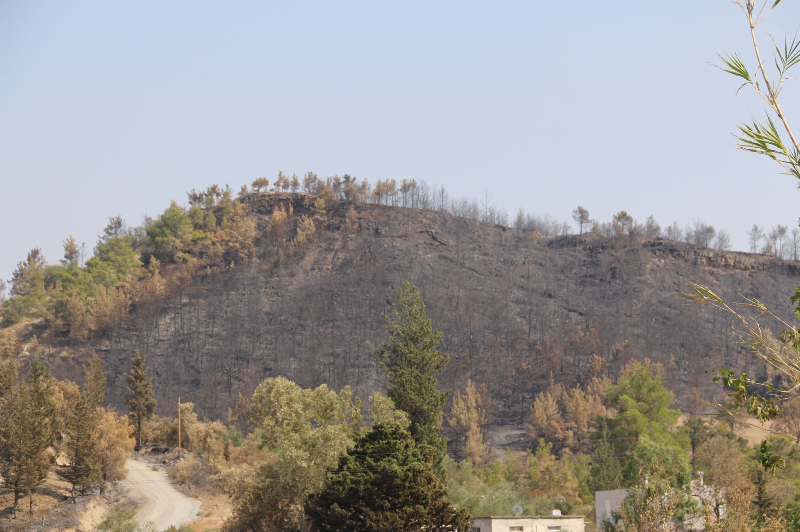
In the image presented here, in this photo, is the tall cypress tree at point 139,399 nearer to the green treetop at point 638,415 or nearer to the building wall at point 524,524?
the green treetop at point 638,415

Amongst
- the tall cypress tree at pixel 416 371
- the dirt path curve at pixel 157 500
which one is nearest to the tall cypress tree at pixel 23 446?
the dirt path curve at pixel 157 500

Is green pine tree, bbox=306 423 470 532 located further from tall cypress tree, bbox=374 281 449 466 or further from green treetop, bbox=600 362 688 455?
green treetop, bbox=600 362 688 455

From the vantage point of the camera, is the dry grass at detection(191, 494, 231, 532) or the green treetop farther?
the green treetop

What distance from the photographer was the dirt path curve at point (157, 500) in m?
41.2

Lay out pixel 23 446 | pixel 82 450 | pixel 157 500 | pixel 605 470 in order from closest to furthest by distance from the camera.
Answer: pixel 23 446 → pixel 82 450 → pixel 157 500 → pixel 605 470

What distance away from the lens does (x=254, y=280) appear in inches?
4171

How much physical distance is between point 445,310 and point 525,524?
221 feet

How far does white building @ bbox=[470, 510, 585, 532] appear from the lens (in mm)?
29706

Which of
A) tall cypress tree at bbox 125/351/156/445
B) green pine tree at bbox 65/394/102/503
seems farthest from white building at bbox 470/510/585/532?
tall cypress tree at bbox 125/351/156/445

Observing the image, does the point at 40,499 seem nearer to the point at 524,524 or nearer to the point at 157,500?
the point at 157,500

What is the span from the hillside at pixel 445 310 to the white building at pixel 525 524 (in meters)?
48.6

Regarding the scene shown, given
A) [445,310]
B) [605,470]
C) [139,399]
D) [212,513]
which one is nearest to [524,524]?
[212,513]

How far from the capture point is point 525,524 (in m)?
30.1

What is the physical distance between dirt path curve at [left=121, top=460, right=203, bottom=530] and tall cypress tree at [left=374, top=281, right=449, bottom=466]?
1250 centimetres
